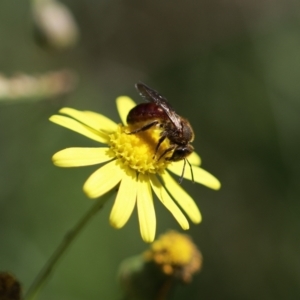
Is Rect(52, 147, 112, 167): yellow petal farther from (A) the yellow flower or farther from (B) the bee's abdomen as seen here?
(B) the bee's abdomen

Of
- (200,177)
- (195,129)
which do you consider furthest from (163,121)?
(195,129)

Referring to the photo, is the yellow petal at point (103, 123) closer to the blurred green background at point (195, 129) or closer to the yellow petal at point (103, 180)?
the yellow petal at point (103, 180)

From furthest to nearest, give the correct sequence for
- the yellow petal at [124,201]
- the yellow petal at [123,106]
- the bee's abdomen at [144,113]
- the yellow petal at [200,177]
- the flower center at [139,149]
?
the yellow petal at [123,106]
the yellow petal at [200,177]
the bee's abdomen at [144,113]
the flower center at [139,149]
the yellow petal at [124,201]

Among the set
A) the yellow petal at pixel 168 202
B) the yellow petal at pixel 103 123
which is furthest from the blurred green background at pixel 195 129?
the yellow petal at pixel 168 202

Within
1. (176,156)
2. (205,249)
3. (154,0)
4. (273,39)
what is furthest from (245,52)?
(176,156)

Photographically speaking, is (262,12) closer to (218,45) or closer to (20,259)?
(218,45)

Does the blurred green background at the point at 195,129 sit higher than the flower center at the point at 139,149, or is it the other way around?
the blurred green background at the point at 195,129

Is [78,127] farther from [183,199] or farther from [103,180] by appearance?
[183,199]
